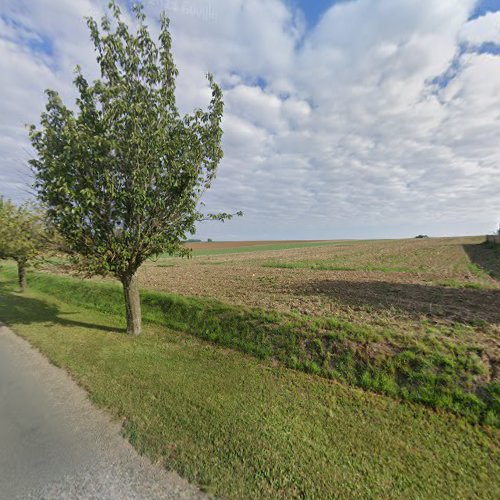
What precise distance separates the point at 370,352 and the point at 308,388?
1.96 metres

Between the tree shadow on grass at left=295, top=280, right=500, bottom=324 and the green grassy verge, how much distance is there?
1.51m

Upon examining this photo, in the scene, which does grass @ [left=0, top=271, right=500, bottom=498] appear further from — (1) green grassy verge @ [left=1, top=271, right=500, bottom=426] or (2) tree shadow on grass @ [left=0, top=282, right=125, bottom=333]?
(2) tree shadow on grass @ [left=0, top=282, right=125, bottom=333]

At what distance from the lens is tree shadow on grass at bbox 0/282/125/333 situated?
10739mm

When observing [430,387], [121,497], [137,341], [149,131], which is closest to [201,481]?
[121,497]

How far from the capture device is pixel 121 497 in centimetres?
329

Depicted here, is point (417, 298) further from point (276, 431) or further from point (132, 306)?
point (132, 306)

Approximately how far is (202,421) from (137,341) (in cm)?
516

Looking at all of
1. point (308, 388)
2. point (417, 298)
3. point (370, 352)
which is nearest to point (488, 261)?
point (417, 298)

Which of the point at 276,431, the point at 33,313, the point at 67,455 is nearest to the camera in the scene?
the point at 67,455

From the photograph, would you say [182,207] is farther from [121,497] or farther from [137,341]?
[121,497]

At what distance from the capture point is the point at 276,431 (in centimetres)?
446

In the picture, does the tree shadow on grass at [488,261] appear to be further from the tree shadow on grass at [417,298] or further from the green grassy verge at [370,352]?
the green grassy verge at [370,352]

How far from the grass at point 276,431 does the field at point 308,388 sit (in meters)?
0.02

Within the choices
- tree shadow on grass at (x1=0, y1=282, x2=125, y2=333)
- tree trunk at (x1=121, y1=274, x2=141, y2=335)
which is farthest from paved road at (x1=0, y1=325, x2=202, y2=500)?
tree shadow on grass at (x1=0, y1=282, x2=125, y2=333)
